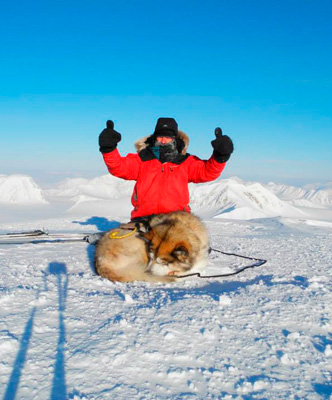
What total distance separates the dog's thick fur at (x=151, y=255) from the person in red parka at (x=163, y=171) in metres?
1.11

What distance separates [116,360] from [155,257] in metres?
1.77

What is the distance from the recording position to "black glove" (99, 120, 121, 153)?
4.16m

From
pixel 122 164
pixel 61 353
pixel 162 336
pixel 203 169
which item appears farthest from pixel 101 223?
pixel 61 353

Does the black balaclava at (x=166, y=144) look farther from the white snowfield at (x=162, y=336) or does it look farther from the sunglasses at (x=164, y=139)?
the white snowfield at (x=162, y=336)

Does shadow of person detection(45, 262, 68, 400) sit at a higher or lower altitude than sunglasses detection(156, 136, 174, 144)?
lower

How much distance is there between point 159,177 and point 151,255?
5.40 feet

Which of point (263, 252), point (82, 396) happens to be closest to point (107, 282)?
point (82, 396)

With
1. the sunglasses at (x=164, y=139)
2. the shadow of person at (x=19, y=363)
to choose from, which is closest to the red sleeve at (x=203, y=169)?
the sunglasses at (x=164, y=139)

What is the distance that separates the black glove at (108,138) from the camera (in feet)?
13.6

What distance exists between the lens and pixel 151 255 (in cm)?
349

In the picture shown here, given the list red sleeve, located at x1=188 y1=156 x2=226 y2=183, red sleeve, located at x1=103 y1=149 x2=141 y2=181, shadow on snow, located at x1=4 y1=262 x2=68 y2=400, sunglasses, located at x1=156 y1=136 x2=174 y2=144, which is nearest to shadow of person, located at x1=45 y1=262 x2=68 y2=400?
shadow on snow, located at x1=4 y1=262 x2=68 y2=400

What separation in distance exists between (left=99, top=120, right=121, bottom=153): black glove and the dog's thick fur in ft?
4.41

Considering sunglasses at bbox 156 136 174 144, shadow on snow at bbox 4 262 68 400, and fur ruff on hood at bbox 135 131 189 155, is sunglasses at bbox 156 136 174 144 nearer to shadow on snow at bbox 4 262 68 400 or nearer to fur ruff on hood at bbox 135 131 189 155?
fur ruff on hood at bbox 135 131 189 155

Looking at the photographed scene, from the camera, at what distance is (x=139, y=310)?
246cm
